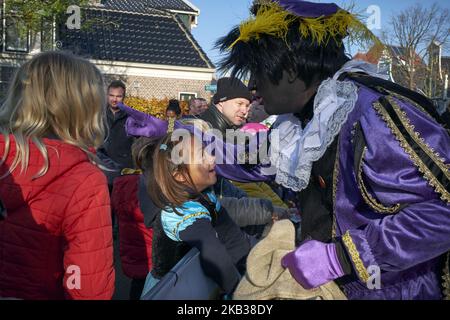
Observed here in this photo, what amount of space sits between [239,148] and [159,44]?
20880 mm

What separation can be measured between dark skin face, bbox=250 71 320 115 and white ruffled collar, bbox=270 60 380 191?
0.11 meters

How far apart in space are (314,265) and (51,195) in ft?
3.09

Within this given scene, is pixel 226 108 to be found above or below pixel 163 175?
below

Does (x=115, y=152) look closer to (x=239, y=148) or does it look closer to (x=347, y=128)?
(x=239, y=148)

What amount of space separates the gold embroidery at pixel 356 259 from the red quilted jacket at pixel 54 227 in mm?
874

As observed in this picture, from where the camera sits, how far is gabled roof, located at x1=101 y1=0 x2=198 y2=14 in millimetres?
23030

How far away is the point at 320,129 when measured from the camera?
1.62 metres

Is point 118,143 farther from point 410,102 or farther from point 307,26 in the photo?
point 410,102

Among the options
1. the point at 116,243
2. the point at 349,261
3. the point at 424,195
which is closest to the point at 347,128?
the point at 424,195

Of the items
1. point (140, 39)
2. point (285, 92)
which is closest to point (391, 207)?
point (285, 92)

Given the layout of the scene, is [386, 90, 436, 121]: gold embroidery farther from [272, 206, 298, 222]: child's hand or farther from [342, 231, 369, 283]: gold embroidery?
[272, 206, 298, 222]: child's hand

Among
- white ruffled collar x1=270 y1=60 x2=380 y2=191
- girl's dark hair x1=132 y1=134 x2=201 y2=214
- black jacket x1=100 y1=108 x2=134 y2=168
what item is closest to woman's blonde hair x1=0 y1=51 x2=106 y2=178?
girl's dark hair x1=132 y1=134 x2=201 y2=214
